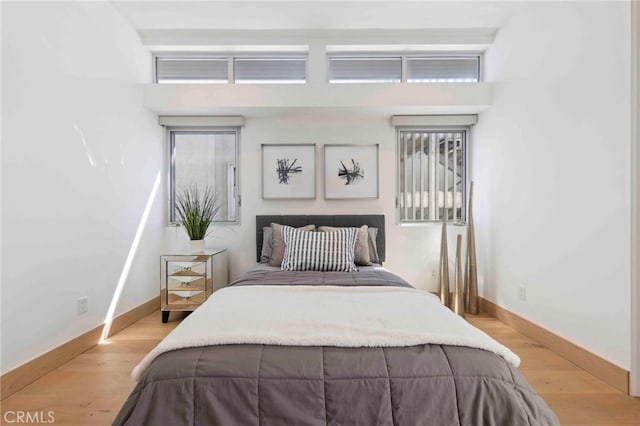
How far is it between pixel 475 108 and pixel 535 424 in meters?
3.07

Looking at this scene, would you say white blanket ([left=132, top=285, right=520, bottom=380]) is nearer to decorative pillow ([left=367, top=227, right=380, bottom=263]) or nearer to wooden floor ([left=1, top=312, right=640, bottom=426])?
wooden floor ([left=1, top=312, right=640, bottom=426])

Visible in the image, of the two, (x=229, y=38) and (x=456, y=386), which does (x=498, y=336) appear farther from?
(x=229, y=38)

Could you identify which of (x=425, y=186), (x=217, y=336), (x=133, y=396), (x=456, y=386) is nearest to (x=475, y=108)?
(x=425, y=186)

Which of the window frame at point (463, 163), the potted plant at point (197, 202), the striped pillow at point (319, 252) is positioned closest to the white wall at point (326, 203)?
the window frame at point (463, 163)

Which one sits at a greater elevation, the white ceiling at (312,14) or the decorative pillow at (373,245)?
the white ceiling at (312,14)

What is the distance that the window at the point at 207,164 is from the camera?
3902 mm

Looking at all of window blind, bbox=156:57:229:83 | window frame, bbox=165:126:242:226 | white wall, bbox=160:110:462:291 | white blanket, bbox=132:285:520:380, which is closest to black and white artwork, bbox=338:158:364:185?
white wall, bbox=160:110:462:291

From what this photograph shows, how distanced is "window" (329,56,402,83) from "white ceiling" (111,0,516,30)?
39 centimetres

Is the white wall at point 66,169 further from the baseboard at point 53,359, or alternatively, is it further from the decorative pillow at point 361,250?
the decorative pillow at point 361,250

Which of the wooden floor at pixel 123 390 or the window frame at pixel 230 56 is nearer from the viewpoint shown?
the wooden floor at pixel 123 390

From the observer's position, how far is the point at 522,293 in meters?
2.94

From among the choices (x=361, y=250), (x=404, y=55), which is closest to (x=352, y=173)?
(x=361, y=250)

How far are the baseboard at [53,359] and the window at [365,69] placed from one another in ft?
10.4

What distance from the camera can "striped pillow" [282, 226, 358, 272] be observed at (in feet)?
9.36
